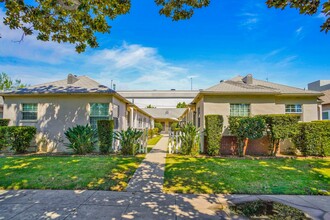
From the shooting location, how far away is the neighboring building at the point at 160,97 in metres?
55.0

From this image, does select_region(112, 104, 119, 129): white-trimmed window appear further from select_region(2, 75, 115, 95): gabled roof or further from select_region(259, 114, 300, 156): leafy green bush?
select_region(259, 114, 300, 156): leafy green bush

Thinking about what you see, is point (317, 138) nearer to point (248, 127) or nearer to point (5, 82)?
point (248, 127)

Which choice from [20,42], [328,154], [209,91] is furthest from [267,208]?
[20,42]

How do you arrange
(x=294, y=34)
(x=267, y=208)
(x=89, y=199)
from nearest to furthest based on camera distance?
(x=267, y=208), (x=89, y=199), (x=294, y=34)

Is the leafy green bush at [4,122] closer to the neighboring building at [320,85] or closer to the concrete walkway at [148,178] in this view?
the concrete walkway at [148,178]

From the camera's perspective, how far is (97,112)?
12219mm

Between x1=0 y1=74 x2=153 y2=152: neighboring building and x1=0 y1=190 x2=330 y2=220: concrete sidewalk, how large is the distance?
7.07 meters

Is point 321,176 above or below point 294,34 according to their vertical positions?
below

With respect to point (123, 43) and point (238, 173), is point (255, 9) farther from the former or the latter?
point (123, 43)

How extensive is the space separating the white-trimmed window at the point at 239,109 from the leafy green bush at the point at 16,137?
495 inches

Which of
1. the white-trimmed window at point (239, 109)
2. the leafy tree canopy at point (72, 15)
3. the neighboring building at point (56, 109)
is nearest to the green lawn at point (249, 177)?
the white-trimmed window at point (239, 109)

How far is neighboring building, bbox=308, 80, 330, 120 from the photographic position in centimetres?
1814

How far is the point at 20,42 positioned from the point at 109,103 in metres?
5.41

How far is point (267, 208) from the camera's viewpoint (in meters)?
4.48
